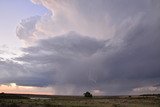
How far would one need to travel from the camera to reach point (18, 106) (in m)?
89.0

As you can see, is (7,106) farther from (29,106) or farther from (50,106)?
(50,106)

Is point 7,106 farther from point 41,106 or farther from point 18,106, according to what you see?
point 41,106

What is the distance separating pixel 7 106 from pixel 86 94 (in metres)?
106

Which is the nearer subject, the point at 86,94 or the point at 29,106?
the point at 29,106

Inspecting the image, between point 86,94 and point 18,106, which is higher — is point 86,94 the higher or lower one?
the higher one

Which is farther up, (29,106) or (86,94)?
(86,94)

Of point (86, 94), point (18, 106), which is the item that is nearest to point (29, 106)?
point (18, 106)

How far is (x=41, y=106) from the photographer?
89.5 m

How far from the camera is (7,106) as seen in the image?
88.1 meters

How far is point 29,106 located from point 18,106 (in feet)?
10.3

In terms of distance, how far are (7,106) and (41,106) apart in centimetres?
935

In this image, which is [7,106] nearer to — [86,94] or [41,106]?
[41,106]

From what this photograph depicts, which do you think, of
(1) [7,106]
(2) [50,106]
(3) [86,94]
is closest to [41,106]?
(2) [50,106]

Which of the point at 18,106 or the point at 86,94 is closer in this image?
the point at 18,106
